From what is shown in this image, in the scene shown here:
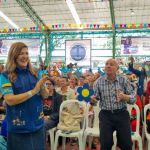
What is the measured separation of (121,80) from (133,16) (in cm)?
878

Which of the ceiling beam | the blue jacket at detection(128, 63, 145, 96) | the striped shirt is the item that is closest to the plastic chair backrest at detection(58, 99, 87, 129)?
the striped shirt

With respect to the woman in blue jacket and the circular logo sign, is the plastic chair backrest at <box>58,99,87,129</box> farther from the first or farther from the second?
the circular logo sign

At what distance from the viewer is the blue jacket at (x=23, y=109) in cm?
207

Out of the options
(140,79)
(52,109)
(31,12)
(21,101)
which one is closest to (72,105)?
(52,109)

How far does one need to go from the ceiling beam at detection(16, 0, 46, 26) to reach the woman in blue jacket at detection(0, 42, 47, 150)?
9.31 meters

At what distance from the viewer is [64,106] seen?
4.07 m

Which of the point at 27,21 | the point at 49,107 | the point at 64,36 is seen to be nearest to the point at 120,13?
the point at 64,36

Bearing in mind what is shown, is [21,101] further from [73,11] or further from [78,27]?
[78,27]

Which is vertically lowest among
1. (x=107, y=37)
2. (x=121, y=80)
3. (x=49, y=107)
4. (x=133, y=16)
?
(x=49, y=107)

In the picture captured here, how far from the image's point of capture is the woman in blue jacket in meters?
2.04

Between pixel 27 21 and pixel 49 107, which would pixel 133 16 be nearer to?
pixel 27 21

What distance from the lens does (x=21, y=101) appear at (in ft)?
6.56

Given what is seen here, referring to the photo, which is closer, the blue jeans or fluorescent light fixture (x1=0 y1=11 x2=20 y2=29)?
the blue jeans

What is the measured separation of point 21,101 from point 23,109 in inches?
3.9
